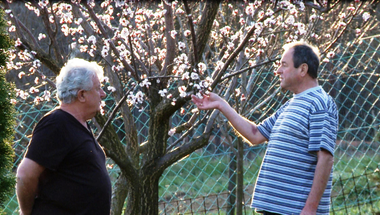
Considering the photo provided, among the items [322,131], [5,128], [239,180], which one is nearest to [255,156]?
[239,180]

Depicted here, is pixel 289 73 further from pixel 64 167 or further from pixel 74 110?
pixel 64 167

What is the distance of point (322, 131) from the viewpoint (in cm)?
254

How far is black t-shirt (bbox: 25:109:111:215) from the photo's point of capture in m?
2.25

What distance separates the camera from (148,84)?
346 centimetres

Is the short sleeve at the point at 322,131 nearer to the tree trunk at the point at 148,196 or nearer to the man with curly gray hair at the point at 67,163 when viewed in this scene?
the man with curly gray hair at the point at 67,163

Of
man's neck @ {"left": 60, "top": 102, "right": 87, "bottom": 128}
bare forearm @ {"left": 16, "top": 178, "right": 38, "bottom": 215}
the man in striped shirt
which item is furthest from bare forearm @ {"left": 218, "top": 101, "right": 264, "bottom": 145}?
bare forearm @ {"left": 16, "top": 178, "right": 38, "bottom": 215}

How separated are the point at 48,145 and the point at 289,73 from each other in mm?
1386

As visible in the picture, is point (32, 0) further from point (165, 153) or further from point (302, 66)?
point (302, 66)

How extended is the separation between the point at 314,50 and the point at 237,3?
2.13 meters

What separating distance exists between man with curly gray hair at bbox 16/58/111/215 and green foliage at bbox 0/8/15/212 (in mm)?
246

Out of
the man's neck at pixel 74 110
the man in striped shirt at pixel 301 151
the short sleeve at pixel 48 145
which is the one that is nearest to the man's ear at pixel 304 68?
the man in striped shirt at pixel 301 151

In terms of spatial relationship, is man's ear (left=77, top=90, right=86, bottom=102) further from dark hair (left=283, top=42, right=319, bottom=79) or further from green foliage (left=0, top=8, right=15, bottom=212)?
dark hair (left=283, top=42, right=319, bottom=79)

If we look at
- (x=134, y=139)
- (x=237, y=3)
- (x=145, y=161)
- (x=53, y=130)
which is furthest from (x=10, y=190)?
(x=237, y=3)

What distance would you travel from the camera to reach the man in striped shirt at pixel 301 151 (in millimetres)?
2516
